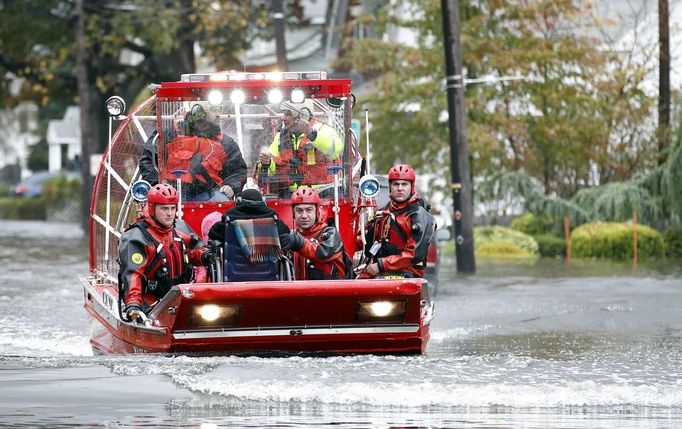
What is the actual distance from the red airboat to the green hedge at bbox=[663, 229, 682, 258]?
17.0 m

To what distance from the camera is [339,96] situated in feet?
50.4

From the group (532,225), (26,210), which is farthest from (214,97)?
(26,210)

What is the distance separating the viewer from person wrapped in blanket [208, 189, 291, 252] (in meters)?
13.5

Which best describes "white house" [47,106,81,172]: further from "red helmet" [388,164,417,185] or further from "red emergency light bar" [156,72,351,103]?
"red helmet" [388,164,417,185]

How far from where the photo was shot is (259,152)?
15.6 m

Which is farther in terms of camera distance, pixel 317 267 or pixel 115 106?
pixel 115 106

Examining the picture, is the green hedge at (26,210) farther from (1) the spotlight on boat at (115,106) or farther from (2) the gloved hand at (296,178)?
(2) the gloved hand at (296,178)

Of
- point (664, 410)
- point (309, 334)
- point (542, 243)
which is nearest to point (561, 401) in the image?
point (664, 410)

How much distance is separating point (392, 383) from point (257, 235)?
6.62 ft

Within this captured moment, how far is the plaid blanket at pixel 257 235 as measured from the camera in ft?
44.0

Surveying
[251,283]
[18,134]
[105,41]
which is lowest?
[251,283]

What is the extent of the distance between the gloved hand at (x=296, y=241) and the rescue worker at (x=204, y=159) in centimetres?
170

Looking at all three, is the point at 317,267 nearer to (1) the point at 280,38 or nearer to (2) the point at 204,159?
(2) the point at 204,159

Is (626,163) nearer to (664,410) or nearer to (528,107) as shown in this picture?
(528,107)
